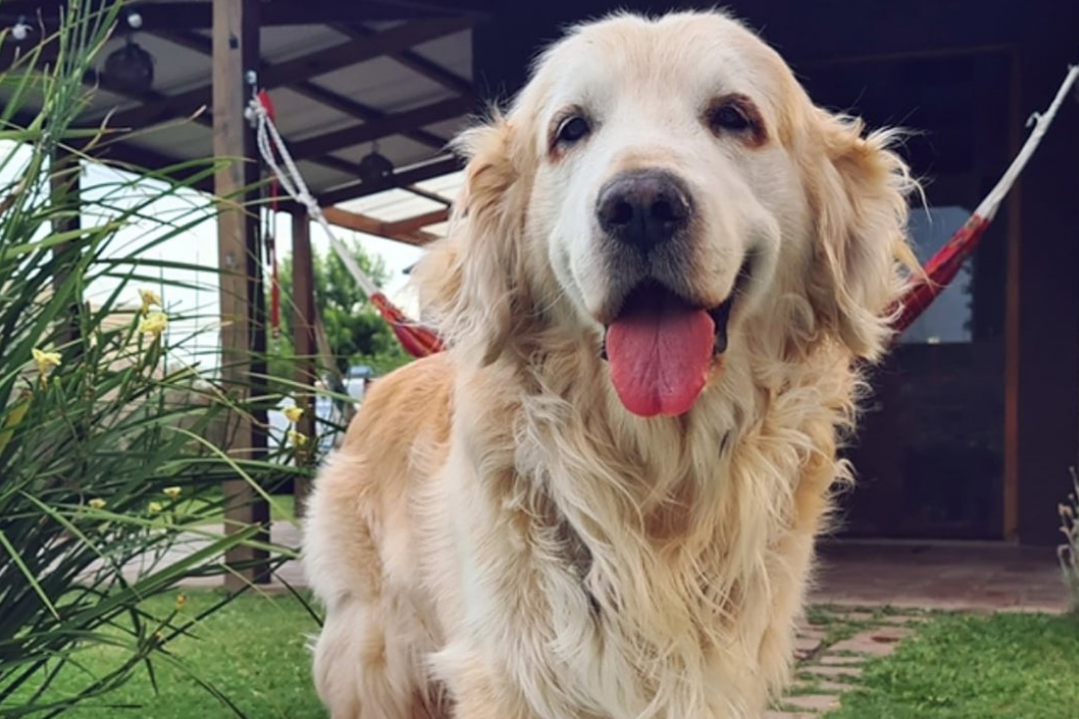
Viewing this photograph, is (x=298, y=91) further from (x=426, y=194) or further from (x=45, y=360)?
(x=45, y=360)

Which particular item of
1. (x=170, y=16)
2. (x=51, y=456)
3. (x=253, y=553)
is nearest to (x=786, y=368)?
(x=51, y=456)

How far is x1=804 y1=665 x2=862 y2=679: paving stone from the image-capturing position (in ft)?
12.8

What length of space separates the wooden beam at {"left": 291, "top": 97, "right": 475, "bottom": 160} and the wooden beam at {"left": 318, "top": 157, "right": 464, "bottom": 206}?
0.87 meters

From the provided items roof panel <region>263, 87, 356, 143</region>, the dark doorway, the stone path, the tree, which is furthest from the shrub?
the tree

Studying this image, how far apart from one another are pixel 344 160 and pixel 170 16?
392 cm

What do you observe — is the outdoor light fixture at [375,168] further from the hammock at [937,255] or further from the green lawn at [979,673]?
the green lawn at [979,673]

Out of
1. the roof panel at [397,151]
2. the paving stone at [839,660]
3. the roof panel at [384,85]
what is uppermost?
the roof panel at [384,85]

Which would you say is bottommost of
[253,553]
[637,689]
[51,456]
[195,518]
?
[253,553]

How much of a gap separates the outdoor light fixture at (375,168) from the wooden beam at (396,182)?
6.2 inches

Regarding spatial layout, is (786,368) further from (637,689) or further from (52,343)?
(52,343)

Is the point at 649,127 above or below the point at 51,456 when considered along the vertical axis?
above

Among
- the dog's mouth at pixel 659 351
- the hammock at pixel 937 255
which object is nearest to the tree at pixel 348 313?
the hammock at pixel 937 255

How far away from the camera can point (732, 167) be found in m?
2.03

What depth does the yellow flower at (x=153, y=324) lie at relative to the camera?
204 cm
